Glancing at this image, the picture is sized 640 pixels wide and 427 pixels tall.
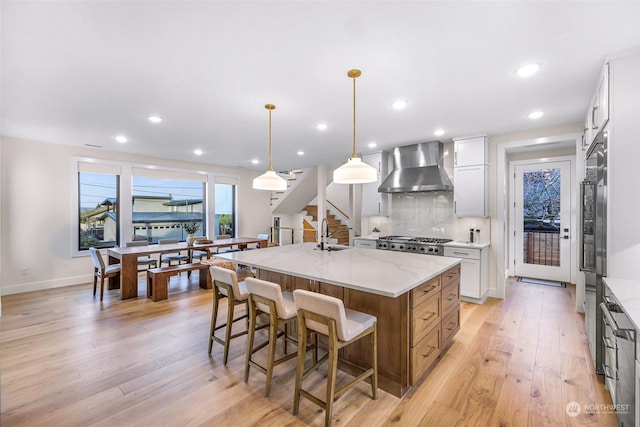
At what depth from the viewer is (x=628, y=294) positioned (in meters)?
1.73

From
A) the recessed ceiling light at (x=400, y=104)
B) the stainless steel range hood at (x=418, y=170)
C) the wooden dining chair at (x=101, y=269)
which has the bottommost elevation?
the wooden dining chair at (x=101, y=269)

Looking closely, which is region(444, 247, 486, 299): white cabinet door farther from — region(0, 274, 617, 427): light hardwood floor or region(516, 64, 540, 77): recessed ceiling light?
region(516, 64, 540, 77): recessed ceiling light

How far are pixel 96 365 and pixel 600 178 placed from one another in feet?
14.6

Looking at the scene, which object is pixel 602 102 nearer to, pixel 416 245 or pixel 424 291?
pixel 424 291

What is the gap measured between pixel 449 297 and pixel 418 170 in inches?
104

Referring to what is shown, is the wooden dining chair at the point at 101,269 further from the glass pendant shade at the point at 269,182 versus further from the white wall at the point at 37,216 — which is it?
the glass pendant shade at the point at 269,182

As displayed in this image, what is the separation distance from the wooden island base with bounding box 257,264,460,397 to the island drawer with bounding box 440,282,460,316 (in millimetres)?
26

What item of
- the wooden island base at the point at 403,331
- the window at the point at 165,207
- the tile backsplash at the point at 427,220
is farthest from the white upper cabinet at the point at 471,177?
the window at the point at 165,207

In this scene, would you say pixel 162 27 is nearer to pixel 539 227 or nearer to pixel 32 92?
pixel 32 92

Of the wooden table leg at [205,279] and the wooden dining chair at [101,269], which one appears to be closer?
the wooden dining chair at [101,269]

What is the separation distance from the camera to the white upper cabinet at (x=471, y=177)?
4293 mm

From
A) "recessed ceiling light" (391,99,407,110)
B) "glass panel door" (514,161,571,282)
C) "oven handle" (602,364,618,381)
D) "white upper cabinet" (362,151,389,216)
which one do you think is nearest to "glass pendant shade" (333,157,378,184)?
"recessed ceiling light" (391,99,407,110)

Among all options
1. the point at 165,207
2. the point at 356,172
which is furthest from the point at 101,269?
the point at 356,172

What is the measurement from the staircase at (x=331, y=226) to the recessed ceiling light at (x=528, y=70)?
18.9 ft
